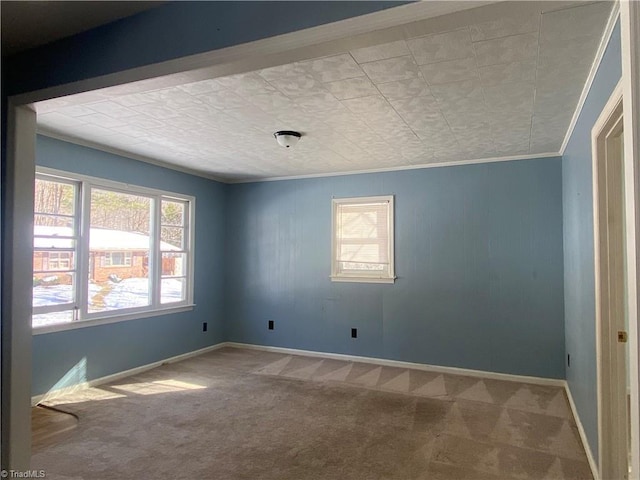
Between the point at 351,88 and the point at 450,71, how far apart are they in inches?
25.5

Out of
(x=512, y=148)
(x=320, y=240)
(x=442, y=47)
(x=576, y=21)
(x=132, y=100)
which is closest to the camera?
(x=576, y=21)

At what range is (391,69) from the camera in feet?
7.84

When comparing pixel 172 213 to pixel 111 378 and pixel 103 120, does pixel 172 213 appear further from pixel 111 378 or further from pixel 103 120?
pixel 111 378

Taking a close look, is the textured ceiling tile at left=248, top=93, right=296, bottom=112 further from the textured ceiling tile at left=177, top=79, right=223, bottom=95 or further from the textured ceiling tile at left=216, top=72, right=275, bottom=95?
the textured ceiling tile at left=177, top=79, right=223, bottom=95

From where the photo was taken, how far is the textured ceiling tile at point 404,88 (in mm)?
2566

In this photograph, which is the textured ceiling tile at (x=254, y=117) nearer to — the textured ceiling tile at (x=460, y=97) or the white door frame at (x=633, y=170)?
the textured ceiling tile at (x=460, y=97)

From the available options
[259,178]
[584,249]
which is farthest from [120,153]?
[584,249]

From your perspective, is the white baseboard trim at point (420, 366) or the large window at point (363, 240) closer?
the white baseboard trim at point (420, 366)

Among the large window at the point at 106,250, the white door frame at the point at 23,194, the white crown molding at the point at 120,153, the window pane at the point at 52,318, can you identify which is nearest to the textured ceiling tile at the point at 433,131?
the white door frame at the point at 23,194

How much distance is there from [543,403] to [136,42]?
170 inches

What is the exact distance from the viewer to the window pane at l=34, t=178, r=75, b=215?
373 centimetres

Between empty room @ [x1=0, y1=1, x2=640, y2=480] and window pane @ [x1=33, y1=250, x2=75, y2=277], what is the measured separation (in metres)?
0.02

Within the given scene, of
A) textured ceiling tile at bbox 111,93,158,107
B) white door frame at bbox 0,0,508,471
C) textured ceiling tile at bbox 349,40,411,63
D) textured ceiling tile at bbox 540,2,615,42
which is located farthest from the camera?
textured ceiling tile at bbox 111,93,158,107

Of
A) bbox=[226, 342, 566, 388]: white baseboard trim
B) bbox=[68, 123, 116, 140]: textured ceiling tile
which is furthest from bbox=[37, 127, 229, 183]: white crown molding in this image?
bbox=[226, 342, 566, 388]: white baseboard trim
